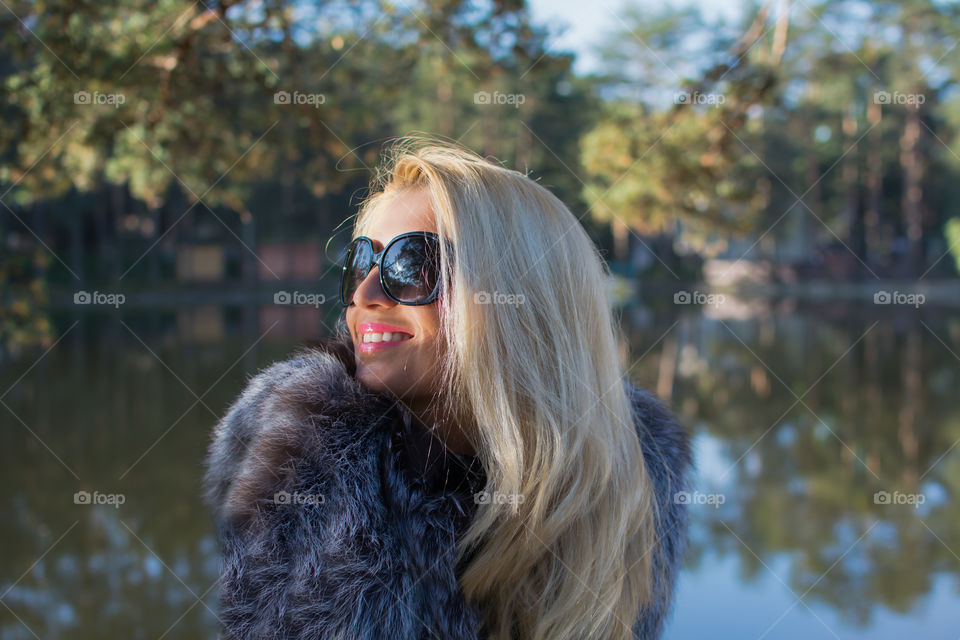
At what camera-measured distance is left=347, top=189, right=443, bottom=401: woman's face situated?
1.45 metres

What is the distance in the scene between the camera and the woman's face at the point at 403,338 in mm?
1447

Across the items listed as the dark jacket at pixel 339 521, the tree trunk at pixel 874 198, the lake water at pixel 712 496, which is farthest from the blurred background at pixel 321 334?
the tree trunk at pixel 874 198

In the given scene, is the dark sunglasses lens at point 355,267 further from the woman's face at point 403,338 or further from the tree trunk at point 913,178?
the tree trunk at point 913,178

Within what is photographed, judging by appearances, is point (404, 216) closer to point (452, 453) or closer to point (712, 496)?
point (452, 453)

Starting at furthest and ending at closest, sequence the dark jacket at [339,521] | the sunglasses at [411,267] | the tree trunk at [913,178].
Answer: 1. the tree trunk at [913,178]
2. the sunglasses at [411,267]
3. the dark jacket at [339,521]

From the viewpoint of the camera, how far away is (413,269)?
1446 millimetres

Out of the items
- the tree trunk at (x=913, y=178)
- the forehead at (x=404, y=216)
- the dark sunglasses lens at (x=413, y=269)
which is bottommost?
the dark sunglasses lens at (x=413, y=269)

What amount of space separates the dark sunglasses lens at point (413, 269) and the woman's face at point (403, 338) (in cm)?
2

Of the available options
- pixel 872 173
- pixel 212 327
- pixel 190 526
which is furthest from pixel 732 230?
pixel 872 173

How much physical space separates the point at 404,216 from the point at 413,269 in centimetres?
11

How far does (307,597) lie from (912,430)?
8.49m

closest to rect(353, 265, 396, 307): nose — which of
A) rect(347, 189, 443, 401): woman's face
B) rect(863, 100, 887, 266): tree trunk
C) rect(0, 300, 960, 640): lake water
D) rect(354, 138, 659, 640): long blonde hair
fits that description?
rect(347, 189, 443, 401): woman's face

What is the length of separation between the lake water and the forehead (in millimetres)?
1050

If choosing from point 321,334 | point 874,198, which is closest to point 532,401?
point 321,334
